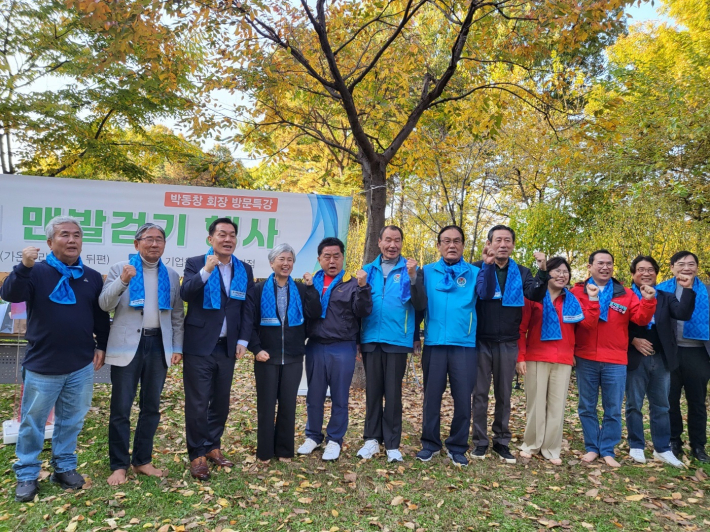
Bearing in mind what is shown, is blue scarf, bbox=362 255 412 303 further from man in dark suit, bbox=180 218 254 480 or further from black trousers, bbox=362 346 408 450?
man in dark suit, bbox=180 218 254 480

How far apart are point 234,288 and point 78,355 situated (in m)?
1.12

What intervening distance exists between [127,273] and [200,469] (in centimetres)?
152

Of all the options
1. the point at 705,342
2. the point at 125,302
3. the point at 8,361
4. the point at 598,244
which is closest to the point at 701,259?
the point at 598,244

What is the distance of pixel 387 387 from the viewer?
4.13m

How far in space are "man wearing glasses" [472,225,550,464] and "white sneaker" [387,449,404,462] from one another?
65cm

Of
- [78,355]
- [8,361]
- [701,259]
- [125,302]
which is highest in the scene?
[701,259]

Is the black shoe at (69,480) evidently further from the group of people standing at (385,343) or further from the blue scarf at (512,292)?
the blue scarf at (512,292)

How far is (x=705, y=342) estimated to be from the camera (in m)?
4.30

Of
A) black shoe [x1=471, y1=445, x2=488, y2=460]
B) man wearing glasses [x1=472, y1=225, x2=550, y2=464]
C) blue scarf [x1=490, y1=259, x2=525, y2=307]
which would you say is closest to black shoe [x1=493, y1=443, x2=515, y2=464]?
man wearing glasses [x1=472, y1=225, x2=550, y2=464]

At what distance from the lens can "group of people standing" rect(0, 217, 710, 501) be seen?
354cm

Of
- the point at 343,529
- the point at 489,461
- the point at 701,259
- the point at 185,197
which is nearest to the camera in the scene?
the point at 343,529

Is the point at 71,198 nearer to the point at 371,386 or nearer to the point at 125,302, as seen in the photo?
the point at 125,302

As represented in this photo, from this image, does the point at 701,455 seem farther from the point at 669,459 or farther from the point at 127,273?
the point at 127,273

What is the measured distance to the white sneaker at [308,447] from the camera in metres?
4.14
